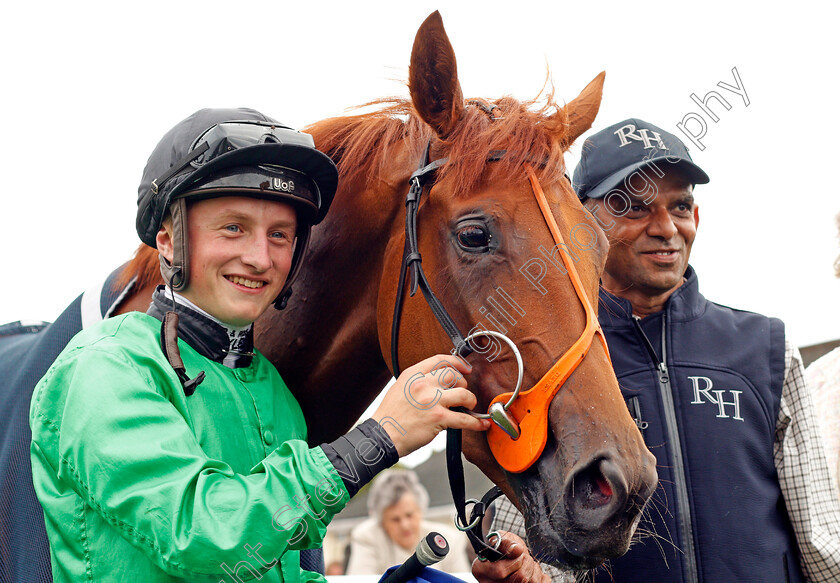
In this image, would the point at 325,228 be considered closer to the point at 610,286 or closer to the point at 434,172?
the point at 434,172

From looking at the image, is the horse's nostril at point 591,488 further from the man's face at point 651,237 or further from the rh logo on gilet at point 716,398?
the man's face at point 651,237

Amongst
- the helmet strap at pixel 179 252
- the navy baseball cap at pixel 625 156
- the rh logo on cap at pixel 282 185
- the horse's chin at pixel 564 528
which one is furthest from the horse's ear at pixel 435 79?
the horse's chin at pixel 564 528

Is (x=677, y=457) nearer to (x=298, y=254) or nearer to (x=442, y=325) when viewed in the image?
(x=442, y=325)

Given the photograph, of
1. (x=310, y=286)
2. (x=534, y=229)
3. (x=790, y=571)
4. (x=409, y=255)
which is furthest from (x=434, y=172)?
(x=790, y=571)

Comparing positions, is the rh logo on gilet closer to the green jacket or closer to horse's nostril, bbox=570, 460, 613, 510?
horse's nostril, bbox=570, 460, 613, 510

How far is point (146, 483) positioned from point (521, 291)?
1022mm

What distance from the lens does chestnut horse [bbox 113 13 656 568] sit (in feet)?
5.50

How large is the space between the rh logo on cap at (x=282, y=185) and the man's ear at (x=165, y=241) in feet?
1.03

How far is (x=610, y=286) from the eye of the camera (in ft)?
9.50

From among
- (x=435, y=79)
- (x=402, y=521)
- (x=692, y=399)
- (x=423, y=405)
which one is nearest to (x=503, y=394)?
(x=423, y=405)

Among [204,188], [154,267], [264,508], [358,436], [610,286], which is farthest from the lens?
[610,286]

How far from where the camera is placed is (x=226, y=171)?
6.35ft

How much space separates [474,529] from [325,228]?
1.11 metres

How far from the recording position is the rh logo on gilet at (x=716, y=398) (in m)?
2.56
